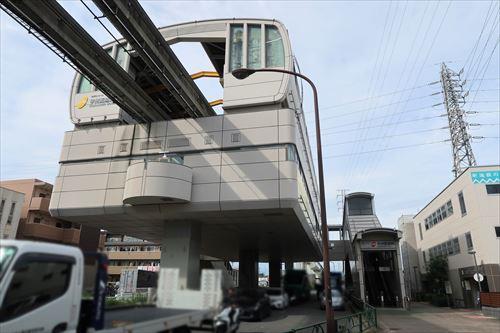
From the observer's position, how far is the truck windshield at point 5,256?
11.7 feet

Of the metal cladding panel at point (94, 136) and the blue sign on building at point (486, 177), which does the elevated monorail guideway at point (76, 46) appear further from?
the blue sign on building at point (486, 177)

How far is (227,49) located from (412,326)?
24837 millimetres

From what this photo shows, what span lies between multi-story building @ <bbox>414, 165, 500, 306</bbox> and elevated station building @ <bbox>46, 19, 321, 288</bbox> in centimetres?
2779

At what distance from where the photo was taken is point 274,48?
2688 centimetres

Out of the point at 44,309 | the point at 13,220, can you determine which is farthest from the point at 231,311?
the point at 13,220

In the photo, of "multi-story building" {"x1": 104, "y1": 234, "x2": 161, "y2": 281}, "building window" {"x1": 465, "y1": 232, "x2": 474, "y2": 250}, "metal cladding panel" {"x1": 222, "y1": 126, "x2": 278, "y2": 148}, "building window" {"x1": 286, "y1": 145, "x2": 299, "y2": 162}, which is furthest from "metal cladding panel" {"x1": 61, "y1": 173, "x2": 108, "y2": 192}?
"building window" {"x1": 465, "y1": 232, "x2": 474, "y2": 250}

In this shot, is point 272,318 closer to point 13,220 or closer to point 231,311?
point 231,311

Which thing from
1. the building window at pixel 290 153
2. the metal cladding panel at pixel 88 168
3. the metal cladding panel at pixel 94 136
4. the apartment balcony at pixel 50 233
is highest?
the metal cladding panel at pixel 94 136

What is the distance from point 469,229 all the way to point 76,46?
4722cm

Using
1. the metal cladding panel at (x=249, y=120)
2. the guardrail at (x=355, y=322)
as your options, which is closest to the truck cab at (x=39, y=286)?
the guardrail at (x=355, y=322)

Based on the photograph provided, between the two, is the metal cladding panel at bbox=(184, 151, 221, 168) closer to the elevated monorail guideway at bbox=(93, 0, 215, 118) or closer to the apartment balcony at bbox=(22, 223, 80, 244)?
the elevated monorail guideway at bbox=(93, 0, 215, 118)

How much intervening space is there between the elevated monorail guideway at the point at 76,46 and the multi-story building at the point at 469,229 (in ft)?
129

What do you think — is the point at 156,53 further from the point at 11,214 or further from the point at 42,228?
the point at 42,228

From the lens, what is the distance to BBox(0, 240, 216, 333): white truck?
3453 mm
